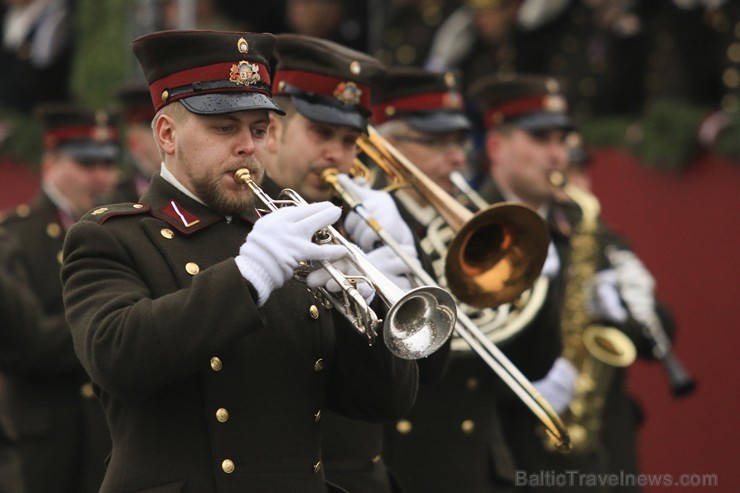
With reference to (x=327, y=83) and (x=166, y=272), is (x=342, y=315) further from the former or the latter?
(x=327, y=83)

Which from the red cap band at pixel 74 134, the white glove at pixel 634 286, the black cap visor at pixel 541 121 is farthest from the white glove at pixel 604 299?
the red cap band at pixel 74 134

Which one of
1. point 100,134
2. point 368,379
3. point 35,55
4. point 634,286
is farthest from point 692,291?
point 35,55

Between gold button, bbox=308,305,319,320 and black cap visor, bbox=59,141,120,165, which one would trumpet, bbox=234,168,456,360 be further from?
black cap visor, bbox=59,141,120,165

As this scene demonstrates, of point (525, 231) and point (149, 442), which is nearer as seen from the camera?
point (149, 442)

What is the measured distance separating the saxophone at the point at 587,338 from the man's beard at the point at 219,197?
3754mm

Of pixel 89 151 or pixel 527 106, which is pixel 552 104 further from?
pixel 89 151

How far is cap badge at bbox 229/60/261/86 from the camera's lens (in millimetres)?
3957

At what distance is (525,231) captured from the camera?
17.2ft

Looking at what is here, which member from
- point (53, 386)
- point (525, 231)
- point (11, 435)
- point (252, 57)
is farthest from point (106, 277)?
point (53, 386)

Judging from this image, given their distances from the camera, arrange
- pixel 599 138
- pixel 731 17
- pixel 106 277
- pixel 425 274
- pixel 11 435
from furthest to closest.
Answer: pixel 599 138 → pixel 731 17 → pixel 11 435 → pixel 425 274 → pixel 106 277

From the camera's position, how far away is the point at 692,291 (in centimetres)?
915

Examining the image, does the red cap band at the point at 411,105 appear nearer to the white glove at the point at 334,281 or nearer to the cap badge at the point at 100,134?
the cap badge at the point at 100,134

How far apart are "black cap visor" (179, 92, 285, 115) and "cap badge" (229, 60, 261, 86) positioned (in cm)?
4

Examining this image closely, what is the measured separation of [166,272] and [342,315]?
492 millimetres
